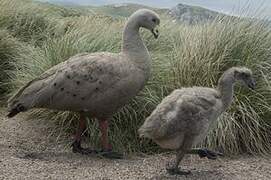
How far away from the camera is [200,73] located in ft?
23.6

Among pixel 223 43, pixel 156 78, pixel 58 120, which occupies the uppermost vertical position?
pixel 223 43

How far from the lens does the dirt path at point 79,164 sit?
5379 mm

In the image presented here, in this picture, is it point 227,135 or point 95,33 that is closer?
point 227,135

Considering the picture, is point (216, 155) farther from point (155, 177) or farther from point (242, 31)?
point (242, 31)

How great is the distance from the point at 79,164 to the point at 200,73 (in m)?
2.19

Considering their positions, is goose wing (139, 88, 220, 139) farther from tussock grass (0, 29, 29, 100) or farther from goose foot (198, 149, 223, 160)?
tussock grass (0, 29, 29, 100)

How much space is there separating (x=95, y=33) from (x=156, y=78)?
1655 mm

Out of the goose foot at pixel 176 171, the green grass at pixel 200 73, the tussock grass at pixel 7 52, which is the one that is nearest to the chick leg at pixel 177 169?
the goose foot at pixel 176 171

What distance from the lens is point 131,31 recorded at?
6398 millimetres

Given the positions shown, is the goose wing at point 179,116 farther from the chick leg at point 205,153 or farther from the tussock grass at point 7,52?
the tussock grass at point 7,52

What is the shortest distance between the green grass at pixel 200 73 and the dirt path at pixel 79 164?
0.32 metres

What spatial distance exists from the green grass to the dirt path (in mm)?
316

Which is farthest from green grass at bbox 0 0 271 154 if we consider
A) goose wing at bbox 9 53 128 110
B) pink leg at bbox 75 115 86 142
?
goose wing at bbox 9 53 128 110

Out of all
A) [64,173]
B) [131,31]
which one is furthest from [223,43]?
[64,173]
